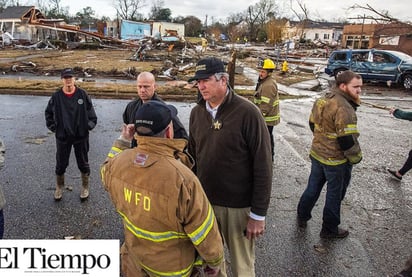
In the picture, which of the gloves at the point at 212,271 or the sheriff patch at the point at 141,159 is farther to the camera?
the gloves at the point at 212,271

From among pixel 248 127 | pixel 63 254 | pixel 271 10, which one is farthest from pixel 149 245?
pixel 271 10

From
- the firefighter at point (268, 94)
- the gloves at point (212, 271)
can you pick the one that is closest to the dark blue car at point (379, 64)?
the firefighter at point (268, 94)

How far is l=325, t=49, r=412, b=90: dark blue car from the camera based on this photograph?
1619 cm

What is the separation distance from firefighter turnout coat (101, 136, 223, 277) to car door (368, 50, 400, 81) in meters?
18.0

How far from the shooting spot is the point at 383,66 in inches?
661

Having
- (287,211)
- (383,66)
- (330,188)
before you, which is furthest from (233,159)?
(383,66)

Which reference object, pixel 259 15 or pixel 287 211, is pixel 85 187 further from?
pixel 259 15

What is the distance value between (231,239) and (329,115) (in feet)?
5.59

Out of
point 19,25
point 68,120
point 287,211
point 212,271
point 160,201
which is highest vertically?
point 19,25

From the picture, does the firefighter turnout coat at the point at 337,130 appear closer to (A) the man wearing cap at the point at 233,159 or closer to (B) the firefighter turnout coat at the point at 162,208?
(A) the man wearing cap at the point at 233,159

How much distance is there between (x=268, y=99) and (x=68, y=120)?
3212 millimetres

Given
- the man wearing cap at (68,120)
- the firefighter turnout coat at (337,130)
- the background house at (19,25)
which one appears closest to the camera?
the firefighter turnout coat at (337,130)

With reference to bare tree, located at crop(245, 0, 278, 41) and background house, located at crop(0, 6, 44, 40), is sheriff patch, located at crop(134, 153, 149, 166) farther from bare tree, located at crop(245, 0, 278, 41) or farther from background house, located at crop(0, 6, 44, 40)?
bare tree, located at crop(245, 0, 278, 41)

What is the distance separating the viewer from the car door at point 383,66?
54.0 feet
